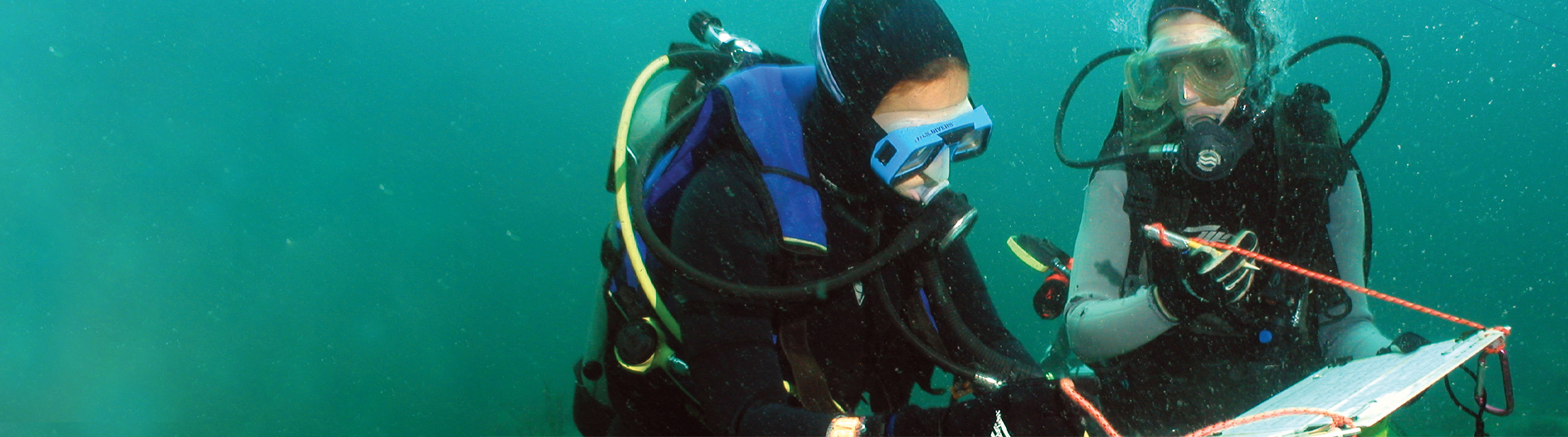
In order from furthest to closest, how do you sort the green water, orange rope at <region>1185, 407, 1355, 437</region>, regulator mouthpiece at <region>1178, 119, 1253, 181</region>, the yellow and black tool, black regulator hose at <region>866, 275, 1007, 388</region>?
1. the green water
2. the yellow and black tool
3. regulator mouthpiece at <region>1178, 119, 1253, 181</region>
4. black regulator hose at <region>866, 275, 1007, 388</region>
5. orange rope at <region>1185, 407, 1355, 437</region>

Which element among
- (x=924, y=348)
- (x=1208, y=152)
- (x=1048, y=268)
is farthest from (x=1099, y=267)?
(x=924, y=348)

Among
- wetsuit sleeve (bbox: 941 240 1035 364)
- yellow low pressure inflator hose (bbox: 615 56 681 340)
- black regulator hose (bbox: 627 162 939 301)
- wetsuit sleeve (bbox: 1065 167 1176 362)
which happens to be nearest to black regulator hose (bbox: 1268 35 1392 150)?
wetsuit sleeve (bbox: 1065 167 1176 362)

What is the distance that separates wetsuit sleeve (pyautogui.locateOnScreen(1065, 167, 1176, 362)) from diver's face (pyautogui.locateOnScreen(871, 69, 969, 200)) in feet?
3.41

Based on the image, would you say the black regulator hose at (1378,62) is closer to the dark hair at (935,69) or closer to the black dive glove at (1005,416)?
the dark hair at (935,69)

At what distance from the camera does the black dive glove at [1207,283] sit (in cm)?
177

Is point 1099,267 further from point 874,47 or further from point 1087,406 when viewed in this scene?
point 1087,406

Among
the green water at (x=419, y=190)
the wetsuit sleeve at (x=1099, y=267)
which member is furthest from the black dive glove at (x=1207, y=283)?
the green water at (x=419, y=190)

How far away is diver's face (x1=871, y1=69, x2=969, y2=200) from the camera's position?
171 centimetres

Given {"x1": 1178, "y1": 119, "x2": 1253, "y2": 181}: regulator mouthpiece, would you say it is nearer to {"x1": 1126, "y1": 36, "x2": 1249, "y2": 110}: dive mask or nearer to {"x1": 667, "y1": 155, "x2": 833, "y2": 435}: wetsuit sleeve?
{"x1": 1126, "y1": 36, "x2": 1249, "y2": 110}: dive mask

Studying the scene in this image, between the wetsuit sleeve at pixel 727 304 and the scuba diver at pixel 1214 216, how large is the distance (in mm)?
1407

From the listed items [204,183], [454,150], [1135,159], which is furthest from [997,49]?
[1135,159]

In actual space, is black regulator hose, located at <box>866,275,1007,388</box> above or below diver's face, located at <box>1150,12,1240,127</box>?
below

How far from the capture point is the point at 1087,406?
95cm

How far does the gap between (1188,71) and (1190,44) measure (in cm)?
10
